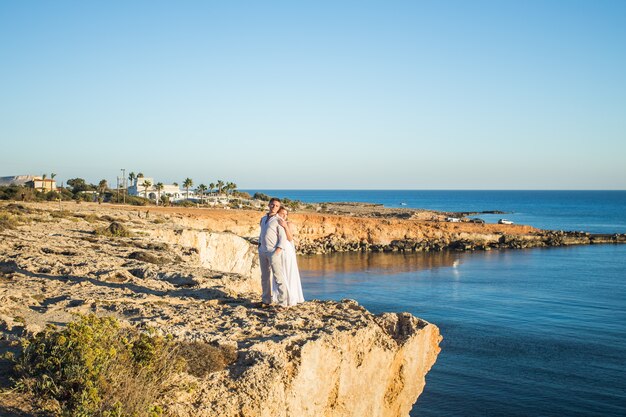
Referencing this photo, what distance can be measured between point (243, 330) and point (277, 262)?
1822 millimetres

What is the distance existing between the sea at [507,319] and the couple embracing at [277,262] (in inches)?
287

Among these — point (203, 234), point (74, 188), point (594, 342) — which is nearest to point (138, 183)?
point (74, 188)

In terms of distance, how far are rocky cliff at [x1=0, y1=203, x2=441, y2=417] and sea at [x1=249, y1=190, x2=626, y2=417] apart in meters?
6.69

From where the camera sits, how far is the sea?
55.4 ft

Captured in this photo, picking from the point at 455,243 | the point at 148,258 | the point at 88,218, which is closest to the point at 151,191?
the point at 455,243

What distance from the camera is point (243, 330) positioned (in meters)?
8.74

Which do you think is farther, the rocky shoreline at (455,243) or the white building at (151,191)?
the white building at (151,191)

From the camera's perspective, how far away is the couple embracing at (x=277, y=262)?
1030 centimetres

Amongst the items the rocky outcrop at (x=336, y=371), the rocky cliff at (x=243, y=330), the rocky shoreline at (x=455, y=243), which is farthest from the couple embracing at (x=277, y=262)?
the rocky shoreline at (x=455, y=243)

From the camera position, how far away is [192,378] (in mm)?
6844

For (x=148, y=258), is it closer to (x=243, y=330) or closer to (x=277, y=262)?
(x=277, y=262)

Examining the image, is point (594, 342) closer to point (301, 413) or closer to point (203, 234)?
point (203, 234)

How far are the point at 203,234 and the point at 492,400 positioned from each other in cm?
1547

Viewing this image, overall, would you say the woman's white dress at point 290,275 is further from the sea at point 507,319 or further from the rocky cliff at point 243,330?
the sea at point 507,319
